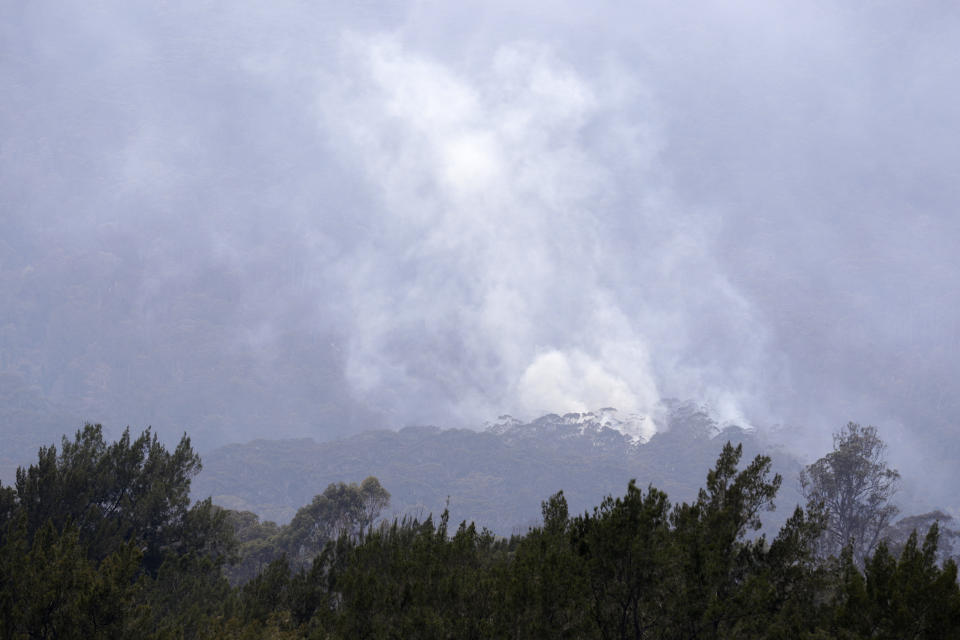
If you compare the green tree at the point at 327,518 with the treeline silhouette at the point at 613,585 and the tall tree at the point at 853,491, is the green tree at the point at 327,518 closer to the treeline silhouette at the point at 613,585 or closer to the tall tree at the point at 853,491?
the tall tree at the point at 853,491

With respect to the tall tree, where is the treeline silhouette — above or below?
below

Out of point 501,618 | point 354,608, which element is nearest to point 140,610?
point 354,608

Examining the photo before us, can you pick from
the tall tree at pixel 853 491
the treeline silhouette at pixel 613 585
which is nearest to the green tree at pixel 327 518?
the tall tree at pixel 853 491

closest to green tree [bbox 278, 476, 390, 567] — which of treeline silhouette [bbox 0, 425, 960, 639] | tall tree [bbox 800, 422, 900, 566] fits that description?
tall tree [bbox 800, 422, 900, 566]

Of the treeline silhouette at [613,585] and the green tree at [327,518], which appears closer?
the treeline silhouette at [613,585]

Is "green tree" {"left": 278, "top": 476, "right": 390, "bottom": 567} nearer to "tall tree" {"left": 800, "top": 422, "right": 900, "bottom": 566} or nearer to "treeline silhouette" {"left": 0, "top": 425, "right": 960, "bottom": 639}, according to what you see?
"tall tree" {"left": 800, "top": 422, "right": 900, "bottom": 566}

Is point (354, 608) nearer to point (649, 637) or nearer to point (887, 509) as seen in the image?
point (649, 637)

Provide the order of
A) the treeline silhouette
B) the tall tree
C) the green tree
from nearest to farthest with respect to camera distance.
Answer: the treeline silhouette
the tall tree
the green tree

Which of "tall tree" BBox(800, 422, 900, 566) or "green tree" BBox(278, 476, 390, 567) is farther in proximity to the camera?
"green tree" BBox(278, 476, 390, 567)

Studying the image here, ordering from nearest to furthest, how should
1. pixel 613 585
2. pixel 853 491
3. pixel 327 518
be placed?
pixel 613 585 < pixel 853 491 < pixel 327 518

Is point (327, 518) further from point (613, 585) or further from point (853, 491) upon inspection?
point (613, 585)

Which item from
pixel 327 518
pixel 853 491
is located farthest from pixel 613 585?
pixel 327 518

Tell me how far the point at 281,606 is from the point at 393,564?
32.6ft

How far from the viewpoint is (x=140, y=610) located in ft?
45.8
